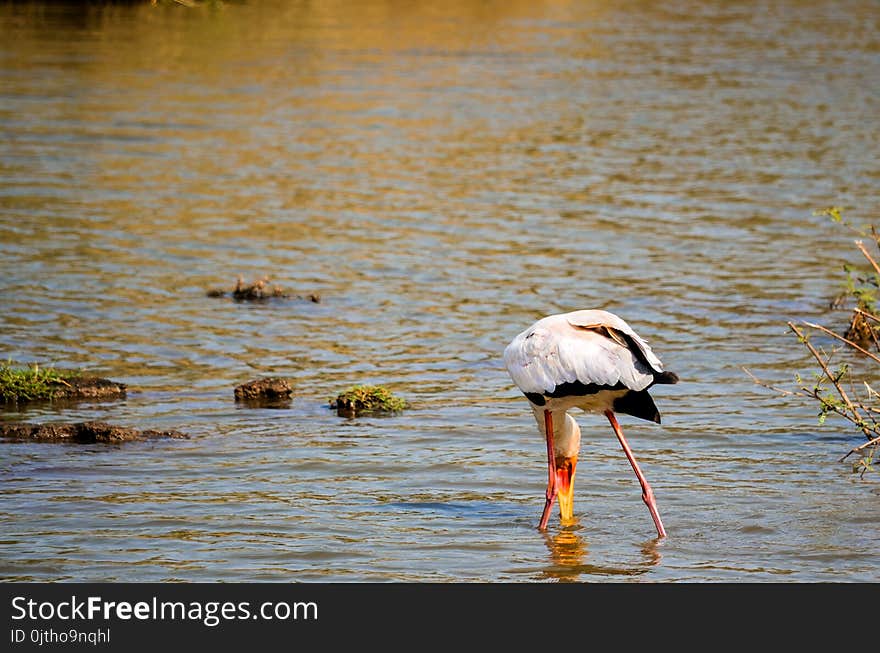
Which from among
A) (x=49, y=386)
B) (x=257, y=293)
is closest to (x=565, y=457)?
(x=49, y=386)

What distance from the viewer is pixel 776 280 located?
15016mm

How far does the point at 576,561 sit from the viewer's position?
303 inches

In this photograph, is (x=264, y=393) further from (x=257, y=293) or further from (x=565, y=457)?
(x=257, y=293)

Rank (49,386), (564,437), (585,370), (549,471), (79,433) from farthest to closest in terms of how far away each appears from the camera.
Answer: (49,386), (79,433), (564,437), (549,471), (585,370)

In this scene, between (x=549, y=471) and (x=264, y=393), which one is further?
(x=264, y=393)

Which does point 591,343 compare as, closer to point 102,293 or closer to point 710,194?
point 102,293

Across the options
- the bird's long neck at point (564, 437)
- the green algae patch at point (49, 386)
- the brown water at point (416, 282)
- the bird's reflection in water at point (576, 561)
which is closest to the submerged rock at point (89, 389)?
the green algae patch at point (49, 386)

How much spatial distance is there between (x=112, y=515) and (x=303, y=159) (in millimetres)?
13420

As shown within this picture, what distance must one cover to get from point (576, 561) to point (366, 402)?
3.15 meters

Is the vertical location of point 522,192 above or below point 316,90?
below

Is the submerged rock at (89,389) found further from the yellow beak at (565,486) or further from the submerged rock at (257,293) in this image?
the yellow beak at (565,486)

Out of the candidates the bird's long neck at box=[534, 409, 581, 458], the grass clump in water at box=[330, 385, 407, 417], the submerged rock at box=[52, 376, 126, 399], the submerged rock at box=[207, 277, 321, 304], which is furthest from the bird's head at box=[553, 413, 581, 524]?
the submerged rock at box=[207, 277, 321, 304]

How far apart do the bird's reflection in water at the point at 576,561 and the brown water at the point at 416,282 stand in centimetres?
2

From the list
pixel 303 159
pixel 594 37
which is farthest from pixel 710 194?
pixel 594 37
